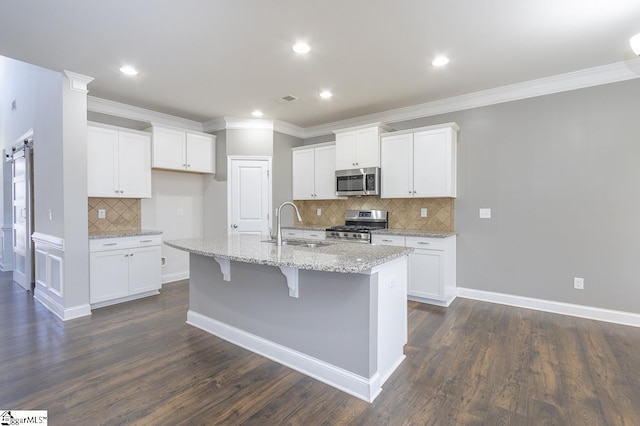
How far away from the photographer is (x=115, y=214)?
14.5 feet

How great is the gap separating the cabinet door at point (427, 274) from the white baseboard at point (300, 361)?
1.98m

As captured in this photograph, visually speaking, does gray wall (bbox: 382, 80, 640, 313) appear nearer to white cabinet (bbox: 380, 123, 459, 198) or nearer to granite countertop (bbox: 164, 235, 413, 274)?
white cabinet (bbox: 380, 123, 459, 198)

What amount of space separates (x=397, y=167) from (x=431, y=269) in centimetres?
144

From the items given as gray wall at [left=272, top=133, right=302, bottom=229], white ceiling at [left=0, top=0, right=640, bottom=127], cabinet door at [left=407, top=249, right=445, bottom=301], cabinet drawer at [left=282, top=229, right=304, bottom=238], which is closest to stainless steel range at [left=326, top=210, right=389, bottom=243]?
cabinet drawer at [left=282, top=229, right=304, bottom=238]

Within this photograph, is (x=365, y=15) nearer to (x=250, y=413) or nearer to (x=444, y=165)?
(x=444, y=165)

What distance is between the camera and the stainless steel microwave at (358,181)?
4504 mm

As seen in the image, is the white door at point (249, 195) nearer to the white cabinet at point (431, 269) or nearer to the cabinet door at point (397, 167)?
the cabinet door at point (397, 167)

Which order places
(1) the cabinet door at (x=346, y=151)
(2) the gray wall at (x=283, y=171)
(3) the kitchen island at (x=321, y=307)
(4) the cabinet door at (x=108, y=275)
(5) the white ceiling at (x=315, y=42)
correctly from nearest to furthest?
(3) the kitchen island at (x=321, y=307)
(5) the white ceiling at (x=315, y=42)
(4) the cabinet door at (x=108, y=275)
(1) the cabinet door at (x=346, y=151)
(2) the gray wall at (x=283, y=171)

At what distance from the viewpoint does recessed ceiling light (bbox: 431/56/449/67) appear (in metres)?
3.00

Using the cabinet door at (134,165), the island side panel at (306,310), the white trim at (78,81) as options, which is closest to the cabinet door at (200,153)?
the cabinet door at (134,165)

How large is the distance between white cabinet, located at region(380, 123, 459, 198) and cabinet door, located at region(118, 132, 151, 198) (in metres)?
3.32

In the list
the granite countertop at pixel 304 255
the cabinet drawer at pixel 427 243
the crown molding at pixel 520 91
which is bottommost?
the cabinet drawer at pixel 427 243

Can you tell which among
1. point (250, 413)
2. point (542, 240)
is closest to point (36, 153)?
point (250, 413)

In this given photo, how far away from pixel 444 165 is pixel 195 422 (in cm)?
365
